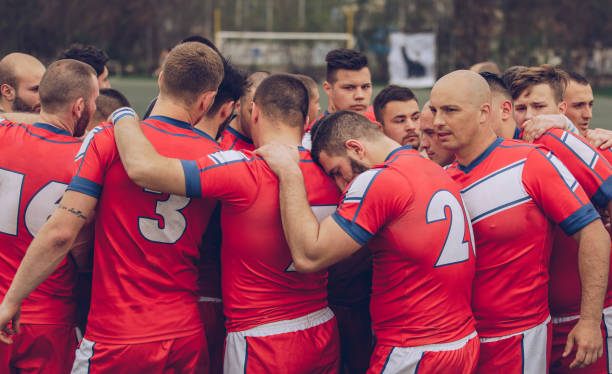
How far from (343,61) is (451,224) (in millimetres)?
3695

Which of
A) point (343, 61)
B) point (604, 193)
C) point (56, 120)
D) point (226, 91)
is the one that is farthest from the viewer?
point (343, 61)

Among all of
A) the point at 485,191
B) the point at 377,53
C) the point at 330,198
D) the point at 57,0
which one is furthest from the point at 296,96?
the point at 57,0

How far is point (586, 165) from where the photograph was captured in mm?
3154

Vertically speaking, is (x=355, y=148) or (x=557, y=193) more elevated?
Result: (x=355, y=148)

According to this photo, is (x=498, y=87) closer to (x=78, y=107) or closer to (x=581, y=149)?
(x=581, y=149)

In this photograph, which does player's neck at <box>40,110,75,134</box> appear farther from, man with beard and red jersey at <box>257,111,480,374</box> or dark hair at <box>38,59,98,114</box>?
man with beard and red jersey at <box>257,111,480,374</box>

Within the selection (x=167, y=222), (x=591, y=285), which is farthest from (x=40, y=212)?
(x=591, y=285)

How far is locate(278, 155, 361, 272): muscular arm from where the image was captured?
267 centimetres

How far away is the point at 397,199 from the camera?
270cm

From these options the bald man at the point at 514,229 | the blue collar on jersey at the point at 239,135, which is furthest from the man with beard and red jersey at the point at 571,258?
the blue collar on jersey at the point at 239,135

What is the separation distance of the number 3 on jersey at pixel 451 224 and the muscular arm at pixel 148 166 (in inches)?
44.8

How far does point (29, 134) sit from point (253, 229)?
4.84ft

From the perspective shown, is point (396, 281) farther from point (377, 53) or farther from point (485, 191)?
point (377, 53)

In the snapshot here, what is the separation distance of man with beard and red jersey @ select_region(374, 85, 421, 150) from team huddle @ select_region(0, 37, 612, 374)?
1.56 meters
